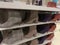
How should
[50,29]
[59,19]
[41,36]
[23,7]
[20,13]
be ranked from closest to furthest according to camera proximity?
[23,7]
[20,13]
[41,36]
[50,29]
[59,19]

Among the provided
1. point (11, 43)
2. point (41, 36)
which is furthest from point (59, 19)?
point (11, 43)

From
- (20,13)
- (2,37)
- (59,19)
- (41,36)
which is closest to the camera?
(2,37)

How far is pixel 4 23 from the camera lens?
3.27ft

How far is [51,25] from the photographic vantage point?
1839 millimetres

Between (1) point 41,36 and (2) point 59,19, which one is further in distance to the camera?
(2) point 59,19

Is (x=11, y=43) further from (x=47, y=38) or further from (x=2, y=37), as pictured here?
(x=47, y=38)

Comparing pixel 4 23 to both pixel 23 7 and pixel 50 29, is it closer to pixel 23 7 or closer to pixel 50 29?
pixel 23 7

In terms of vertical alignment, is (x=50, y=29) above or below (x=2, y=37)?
below

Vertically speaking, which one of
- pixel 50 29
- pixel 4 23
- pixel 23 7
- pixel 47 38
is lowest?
pixel 47 38

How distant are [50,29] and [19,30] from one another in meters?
0.68

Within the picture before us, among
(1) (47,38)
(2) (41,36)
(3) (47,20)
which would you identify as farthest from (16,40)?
(1) (47,38)

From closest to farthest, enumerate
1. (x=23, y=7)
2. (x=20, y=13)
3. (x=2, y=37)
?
(x=23, y=7) → (x=2, y=37) → (x=20, y=13)

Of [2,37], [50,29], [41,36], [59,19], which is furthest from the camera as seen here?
[59,19]

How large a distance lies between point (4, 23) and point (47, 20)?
2.56 ft
